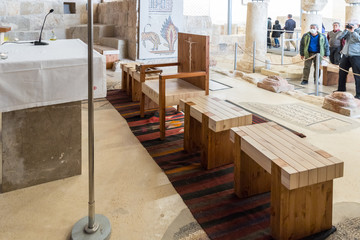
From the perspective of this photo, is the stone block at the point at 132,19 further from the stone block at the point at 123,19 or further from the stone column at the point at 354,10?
the stone column at the point at 354,10

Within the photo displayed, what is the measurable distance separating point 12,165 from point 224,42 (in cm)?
916

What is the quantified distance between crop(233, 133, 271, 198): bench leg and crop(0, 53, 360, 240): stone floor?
16.7 inches

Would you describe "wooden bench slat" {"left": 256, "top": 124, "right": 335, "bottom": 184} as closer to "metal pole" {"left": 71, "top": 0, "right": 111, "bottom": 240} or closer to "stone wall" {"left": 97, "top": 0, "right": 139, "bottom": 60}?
"metal pole" {"left": 71, "top": 0, "right": 111, "bottom": 240}

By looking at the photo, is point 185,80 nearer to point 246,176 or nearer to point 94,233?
point 246,176

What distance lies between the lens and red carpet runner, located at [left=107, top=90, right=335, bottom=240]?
6.24 ft

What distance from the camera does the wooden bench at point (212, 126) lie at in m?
2.49

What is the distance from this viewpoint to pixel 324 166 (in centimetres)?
171

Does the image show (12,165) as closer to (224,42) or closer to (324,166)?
(324,166)

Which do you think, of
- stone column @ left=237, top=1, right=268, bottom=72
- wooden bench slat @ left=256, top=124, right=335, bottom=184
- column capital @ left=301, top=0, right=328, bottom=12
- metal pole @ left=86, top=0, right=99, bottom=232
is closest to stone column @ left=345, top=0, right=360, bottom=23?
column capital @ left=301, top=0, right=328, bottom=12

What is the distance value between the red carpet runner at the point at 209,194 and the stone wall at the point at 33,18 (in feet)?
15.5

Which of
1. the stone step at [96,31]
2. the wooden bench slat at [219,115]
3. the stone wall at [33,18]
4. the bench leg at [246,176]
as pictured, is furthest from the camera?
the stone step at [96,31]

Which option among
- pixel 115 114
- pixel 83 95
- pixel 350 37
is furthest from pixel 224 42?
pixel 83 95

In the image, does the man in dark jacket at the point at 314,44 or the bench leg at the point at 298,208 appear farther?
the man in dark jacket at the point at 314,44

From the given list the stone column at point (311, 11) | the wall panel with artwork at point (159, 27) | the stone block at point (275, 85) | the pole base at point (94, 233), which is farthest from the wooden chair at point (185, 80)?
the stone column at point (311, 11)
